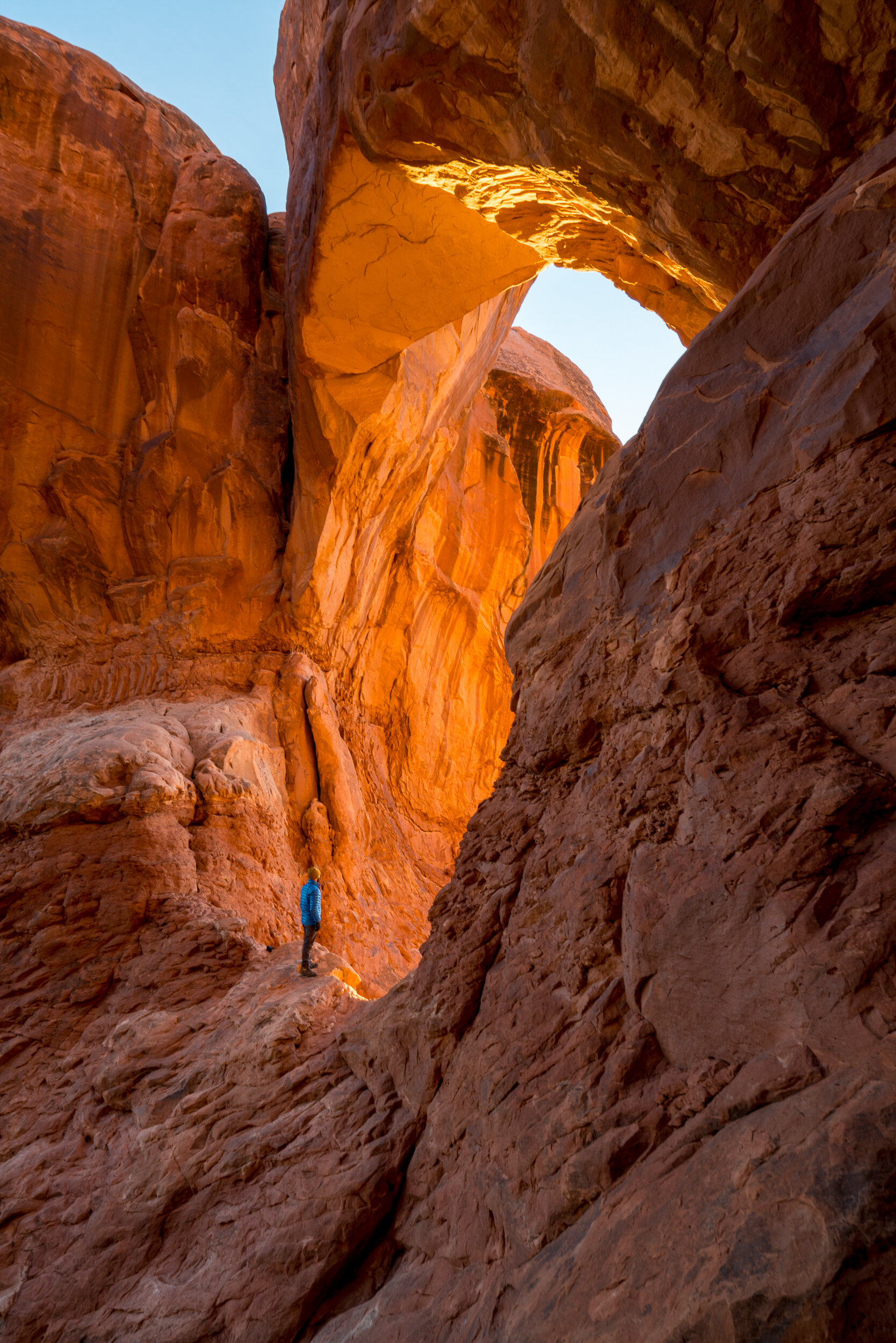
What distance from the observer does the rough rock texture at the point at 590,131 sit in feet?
13.8

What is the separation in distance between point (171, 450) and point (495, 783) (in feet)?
27.1

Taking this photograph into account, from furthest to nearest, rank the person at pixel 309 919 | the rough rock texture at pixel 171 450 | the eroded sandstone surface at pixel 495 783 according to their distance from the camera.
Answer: the rough rock texture at pixel 171 450 → the person at pixel 309 919 → the eroded sandstone surface at pixel 495 783

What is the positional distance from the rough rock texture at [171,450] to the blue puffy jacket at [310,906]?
3869 millimetres

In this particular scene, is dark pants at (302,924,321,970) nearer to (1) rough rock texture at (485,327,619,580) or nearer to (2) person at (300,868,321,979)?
(2) person at (300,868,321,979)

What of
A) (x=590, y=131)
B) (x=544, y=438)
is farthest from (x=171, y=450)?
(x=544, y=438)

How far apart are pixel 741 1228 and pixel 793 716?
5.48 feet

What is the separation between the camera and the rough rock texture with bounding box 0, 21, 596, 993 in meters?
10.9

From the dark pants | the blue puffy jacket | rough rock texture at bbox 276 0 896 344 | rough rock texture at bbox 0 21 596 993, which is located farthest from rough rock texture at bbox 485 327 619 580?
the dark pants

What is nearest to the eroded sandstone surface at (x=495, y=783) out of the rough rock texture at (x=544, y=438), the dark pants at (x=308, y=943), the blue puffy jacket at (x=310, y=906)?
the dark pants at (x=308, y=943)

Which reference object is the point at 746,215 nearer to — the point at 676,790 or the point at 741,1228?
the point at 676,790

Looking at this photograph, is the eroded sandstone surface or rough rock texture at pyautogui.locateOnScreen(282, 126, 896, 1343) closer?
rough rock texture at pyautogui.locateOnScreen(282, 126, 896, 1343)

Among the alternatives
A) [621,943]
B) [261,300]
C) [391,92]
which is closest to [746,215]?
[391,92]

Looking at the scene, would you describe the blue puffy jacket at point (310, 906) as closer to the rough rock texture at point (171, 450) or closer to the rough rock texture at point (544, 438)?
the rough rock texture at point (171, 450)

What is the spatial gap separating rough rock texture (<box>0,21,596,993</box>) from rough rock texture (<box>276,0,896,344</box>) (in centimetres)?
281
